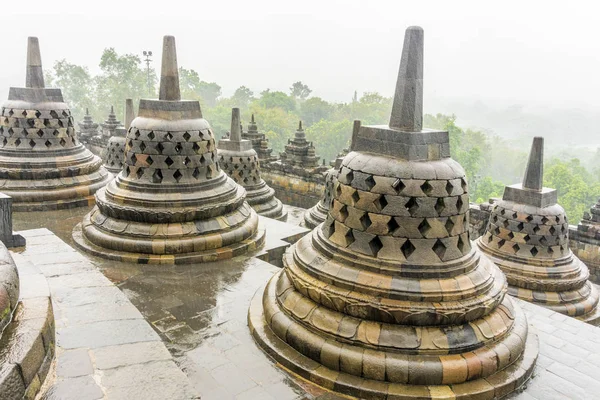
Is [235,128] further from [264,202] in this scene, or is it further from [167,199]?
[167,199]

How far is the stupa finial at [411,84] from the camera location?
4.43 m

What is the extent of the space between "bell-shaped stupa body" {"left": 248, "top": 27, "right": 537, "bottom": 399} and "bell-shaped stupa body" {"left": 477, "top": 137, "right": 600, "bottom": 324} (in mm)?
5769

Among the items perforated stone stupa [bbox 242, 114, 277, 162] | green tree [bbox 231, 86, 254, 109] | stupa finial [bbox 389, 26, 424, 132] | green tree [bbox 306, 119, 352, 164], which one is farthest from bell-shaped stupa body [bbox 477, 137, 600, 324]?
green tree [bbox 231, 86, 254, 109]

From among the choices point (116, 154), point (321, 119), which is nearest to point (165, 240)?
point (116, 154)

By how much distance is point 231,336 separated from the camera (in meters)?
4.85

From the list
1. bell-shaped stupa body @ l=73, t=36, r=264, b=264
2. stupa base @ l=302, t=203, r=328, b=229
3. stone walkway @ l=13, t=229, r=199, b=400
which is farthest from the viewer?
stupa base @ l=302, t=203, r=328, b=229

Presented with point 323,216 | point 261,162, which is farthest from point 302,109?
point 323,216

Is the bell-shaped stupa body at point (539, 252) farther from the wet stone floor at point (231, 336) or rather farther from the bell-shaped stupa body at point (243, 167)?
the bell-shaped stupa body at point (243, 167)

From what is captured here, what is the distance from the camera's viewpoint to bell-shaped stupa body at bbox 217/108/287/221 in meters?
13.1

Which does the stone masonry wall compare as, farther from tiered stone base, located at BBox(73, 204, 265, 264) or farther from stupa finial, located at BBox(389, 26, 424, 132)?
stupa finial, located at BBox(389, 26, 424, 132)

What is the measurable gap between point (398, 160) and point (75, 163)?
7925 millimetres

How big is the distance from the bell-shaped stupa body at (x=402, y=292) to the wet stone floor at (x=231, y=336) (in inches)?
8.3

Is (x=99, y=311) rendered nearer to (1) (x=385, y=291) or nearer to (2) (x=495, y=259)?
(1) (x=385, y=291)

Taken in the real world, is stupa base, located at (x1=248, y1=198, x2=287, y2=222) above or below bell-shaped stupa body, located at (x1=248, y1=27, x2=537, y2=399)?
below
